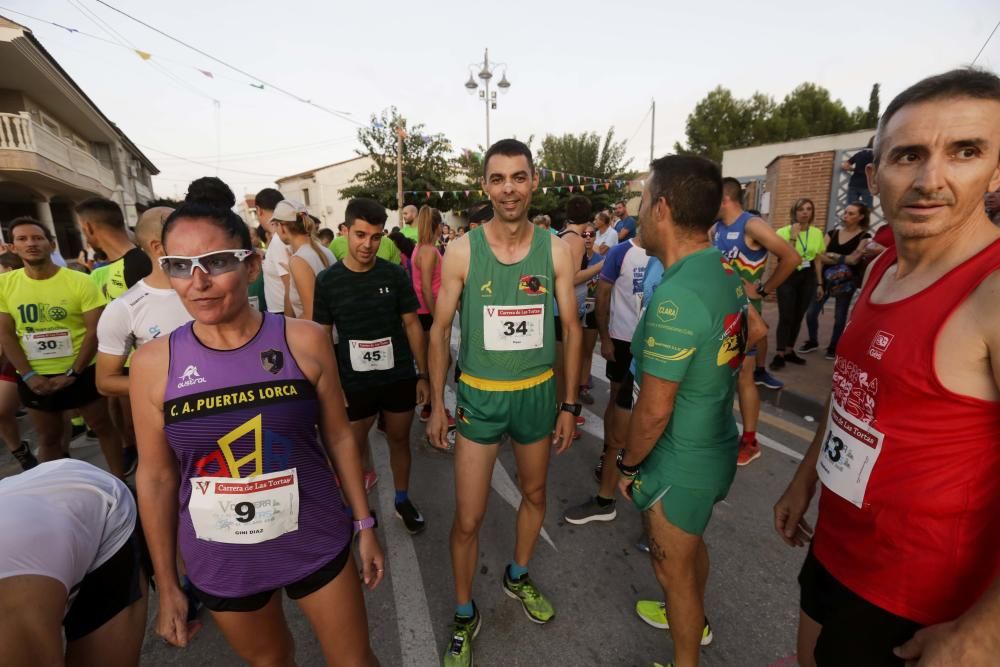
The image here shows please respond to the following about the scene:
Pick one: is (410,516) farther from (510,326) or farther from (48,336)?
(48,336)

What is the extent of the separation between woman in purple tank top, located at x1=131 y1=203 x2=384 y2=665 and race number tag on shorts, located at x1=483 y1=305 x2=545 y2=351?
877mm

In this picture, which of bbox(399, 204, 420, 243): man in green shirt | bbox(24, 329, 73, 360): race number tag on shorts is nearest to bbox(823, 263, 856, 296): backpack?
bbox(399, 204, 420, 243): man in green shirt

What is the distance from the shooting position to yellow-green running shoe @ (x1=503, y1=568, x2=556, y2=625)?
7.56ft

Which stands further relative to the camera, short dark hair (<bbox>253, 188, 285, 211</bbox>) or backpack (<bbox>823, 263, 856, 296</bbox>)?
backpack (<bbox>823, 263, 856, 296</bbox>)

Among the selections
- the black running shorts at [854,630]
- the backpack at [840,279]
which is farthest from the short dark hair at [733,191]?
the black running shorts at [854,630]

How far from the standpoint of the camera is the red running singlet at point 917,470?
102 centimetres

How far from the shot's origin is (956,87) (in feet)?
3.52

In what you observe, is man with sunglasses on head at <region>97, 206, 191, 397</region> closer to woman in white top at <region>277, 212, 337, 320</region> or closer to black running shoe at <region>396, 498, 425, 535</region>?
woman in white top at <region>277, 212, 337, 320</region>

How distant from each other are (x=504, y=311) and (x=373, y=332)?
3.82 feet

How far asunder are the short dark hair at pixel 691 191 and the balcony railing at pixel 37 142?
1691 cm

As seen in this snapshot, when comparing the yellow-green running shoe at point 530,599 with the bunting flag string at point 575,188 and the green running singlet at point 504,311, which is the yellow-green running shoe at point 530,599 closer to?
the green running singlet at point 504,311

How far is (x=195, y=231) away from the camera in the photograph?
1455 mm

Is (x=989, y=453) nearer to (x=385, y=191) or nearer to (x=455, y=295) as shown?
(x=455, y=295)

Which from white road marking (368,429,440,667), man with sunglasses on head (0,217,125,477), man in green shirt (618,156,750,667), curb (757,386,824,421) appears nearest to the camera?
man in green shirt (618,156,750,667)
